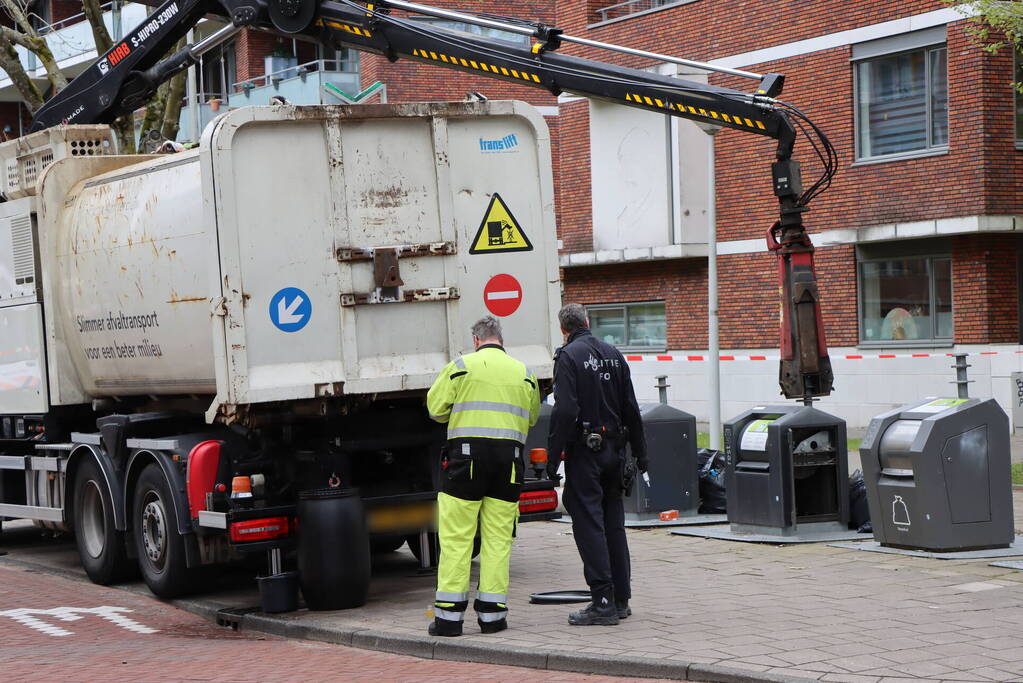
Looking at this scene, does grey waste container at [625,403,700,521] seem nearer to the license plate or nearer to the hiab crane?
the hiab crane

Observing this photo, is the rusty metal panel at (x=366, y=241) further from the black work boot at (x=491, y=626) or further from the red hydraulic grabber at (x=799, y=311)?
the black work boot at (x=491, y=626)

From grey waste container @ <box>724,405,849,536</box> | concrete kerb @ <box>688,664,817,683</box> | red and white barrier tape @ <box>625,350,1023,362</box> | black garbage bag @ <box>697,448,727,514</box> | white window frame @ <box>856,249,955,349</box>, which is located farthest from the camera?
white window frame @ <box>856,249,955,349</box>

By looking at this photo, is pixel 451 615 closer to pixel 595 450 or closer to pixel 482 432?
pixel 482 432

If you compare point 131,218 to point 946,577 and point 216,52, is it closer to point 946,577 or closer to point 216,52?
point 946,577

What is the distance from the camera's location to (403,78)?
32625mm

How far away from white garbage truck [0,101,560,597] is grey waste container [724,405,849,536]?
1869 mm

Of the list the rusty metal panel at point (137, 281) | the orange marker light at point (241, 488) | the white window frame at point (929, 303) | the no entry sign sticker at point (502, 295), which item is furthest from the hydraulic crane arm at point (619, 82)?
the white window frame at point (929, 303)

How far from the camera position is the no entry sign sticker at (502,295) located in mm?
10000

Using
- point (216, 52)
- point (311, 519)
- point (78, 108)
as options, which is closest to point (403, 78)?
point (216, 52)

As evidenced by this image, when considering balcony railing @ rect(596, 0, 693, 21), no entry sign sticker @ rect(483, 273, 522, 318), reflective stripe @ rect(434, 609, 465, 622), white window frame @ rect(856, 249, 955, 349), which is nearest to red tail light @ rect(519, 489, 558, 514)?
no entry sign sticker @ rect(483, 273, 522, 318)

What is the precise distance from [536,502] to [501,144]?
2539mm

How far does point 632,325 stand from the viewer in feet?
89.2

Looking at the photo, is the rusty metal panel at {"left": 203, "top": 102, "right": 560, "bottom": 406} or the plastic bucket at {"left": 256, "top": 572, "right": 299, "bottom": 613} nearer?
the rusty metal panel at {"left": 203, "top": 102, "right": 560, "bottom": 406}

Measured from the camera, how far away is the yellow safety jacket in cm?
827
